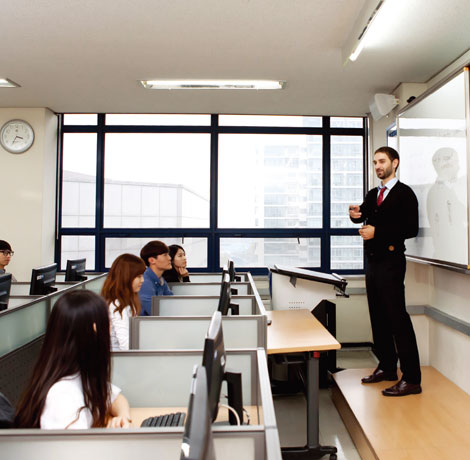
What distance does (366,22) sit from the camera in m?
2.25

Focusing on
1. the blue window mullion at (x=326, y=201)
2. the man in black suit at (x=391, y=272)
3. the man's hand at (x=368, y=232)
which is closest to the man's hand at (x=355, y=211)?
the man in black suit at (x=391, y=272)

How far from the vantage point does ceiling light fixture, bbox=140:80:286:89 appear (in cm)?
354

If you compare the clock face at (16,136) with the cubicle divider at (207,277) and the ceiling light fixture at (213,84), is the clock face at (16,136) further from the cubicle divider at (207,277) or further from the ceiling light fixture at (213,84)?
the cubicle divider at (207,277)

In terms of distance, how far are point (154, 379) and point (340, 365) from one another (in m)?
2.76


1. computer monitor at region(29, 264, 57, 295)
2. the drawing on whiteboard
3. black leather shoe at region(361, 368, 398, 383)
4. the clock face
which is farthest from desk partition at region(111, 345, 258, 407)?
the clock face

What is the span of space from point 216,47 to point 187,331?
2015 mm

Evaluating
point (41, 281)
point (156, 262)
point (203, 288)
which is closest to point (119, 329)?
point (156, 262)

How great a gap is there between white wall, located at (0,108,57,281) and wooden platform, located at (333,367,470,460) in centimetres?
336

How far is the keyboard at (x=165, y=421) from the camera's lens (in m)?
1.30

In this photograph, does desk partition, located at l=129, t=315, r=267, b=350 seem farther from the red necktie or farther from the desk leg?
the red necktie

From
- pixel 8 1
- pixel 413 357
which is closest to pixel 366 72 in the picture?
pixel 413 357

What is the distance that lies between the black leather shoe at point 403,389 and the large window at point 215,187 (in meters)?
2.08

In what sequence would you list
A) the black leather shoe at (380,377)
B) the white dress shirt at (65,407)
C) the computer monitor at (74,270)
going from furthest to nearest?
1. the computer monitor at (74,270)
2. the black leather shoe at (380,377)
3. the white dress shirt at (65,407)

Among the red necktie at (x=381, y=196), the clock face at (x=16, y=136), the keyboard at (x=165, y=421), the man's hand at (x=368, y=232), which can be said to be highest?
the clock face at (x=16, y=136)
